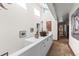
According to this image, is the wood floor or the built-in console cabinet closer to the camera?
the built-in console cabinet

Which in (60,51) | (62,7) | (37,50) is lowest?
(60,51)

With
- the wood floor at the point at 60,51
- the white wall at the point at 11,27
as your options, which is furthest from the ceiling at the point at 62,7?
the wood floor at the point at 60,51

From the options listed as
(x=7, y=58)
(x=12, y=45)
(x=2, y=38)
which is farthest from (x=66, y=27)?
(x=7, y=58)

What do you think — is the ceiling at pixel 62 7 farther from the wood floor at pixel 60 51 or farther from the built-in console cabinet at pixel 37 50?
the wood floor at pixel 60 51

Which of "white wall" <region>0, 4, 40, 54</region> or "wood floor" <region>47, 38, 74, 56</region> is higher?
"white wall" <region>0, 4, 40, 54</region>

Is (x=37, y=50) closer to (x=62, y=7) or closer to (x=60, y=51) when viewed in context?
(x=60, y=51)

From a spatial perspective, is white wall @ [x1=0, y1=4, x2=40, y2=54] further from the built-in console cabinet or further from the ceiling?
the ceiling

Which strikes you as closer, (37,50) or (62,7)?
(37,50)

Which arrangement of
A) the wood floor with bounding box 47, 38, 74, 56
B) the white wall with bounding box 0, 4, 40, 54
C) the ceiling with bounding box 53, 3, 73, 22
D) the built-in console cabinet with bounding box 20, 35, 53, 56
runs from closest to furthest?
the built-in console cabinet with bounding box 20, 35, 53, 56 → the white wall with bounding box 0, 4, 40, 54 → the ceiling with bounding box 53, 3, 73, 22 → the wood floor with bounding box 47, 38, 74, 56

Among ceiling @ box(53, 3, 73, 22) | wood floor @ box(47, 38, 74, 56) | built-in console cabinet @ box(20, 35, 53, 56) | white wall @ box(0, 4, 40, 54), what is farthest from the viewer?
wood floor @ box(47, 38, 74, 56)

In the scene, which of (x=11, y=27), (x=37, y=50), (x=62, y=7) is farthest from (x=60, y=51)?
(x=37, y=50)

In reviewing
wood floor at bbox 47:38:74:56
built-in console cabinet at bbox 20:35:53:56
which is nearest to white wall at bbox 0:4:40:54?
built-in console cabinet at bbox 20:35:53:56

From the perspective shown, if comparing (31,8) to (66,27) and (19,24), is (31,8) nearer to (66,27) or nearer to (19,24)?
(19,24)

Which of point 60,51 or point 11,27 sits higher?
point 11,27
